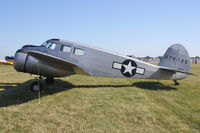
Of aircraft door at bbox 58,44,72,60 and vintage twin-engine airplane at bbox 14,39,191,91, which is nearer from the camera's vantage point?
vintage twin-engine airplane at bbox 14,39,191,91

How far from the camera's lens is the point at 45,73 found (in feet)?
19.7

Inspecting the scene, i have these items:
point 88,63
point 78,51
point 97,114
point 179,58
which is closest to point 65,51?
point 78,51

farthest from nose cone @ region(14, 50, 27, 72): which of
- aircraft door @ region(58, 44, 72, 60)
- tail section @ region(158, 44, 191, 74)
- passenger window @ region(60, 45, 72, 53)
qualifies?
tail section @ region(158, 44, 191, 74)

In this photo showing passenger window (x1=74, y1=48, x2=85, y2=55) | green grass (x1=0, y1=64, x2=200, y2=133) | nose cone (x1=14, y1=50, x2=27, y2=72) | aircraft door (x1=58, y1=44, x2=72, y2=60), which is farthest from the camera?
passenger window (x1=74, y1=48, x2=85, y2=55)

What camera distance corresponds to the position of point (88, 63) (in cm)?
645

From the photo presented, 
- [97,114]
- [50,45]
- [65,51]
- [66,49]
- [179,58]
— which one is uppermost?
[179,58]

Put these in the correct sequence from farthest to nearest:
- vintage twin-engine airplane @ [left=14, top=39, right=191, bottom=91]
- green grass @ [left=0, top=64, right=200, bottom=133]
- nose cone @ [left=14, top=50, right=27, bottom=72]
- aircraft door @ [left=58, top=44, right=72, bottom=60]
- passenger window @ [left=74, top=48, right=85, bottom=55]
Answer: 1. passenger window @ [left=74, top=48, right=85, bottom=55]
2. aircraft door @ [left=58, top=44, right=72, bottom=60]
3. vintage twin-engine airplane @ [left=14, top=39, right=191, bottom=91]
4. nose cone @ [left=14, top=50, right=27, bottom=72]
5. green grass @ [left=0, top=64, right=200, bottom=133]

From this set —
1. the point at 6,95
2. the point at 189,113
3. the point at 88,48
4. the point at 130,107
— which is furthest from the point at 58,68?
the point at 189,113

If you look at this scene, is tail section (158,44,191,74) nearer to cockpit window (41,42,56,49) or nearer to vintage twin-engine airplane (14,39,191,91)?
vintage twin-engine airplane (14,39,191,91)

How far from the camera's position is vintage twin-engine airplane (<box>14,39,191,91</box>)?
225 inches

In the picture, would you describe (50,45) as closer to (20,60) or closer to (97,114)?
(20,60)

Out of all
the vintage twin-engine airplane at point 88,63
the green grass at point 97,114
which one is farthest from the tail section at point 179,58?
the green grass at point 97,114

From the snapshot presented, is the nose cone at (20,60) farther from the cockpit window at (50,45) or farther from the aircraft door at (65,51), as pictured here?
the aircraft door at (65,51)

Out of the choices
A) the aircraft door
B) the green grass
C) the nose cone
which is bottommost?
the green grass
